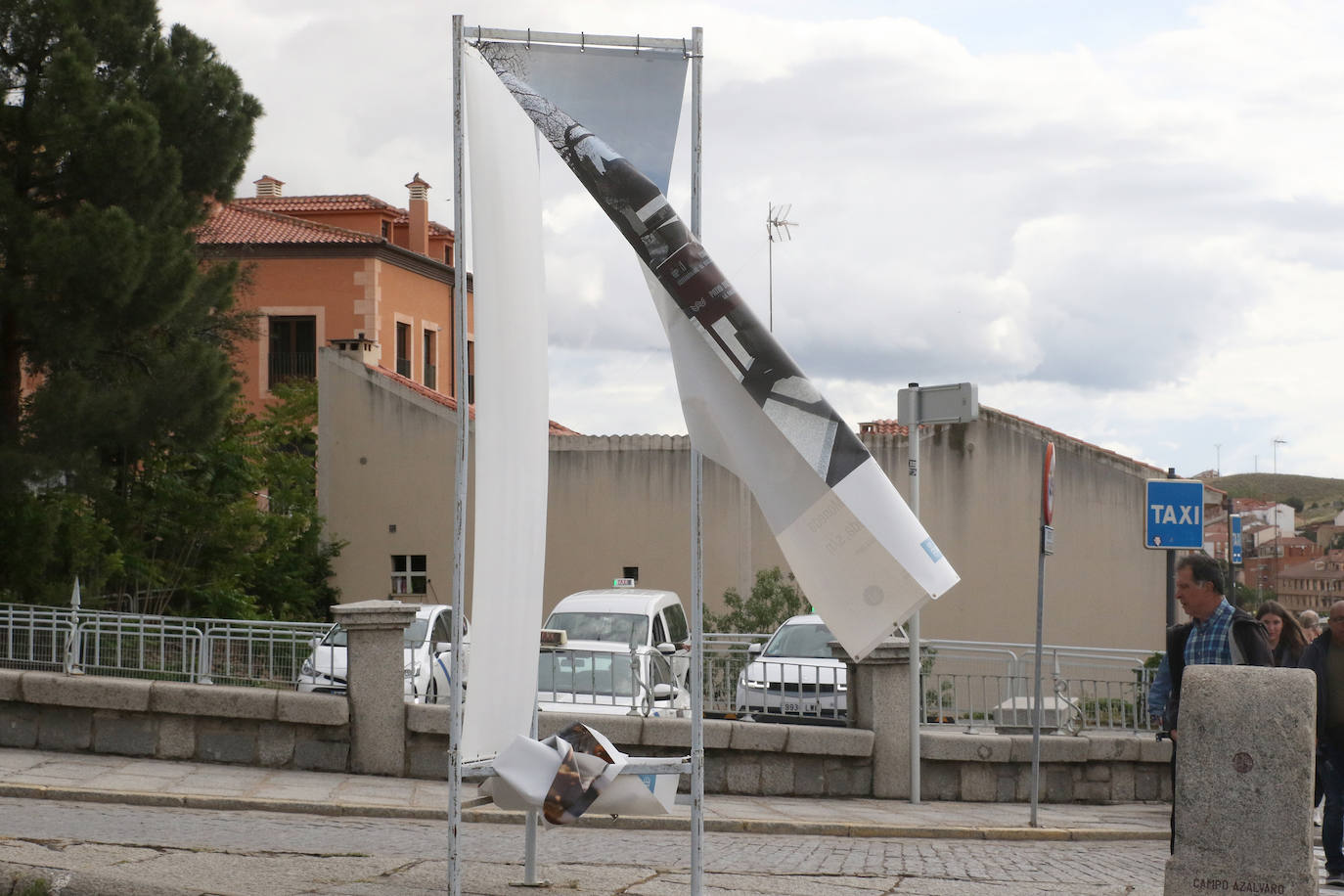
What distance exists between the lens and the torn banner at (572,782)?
242 inches

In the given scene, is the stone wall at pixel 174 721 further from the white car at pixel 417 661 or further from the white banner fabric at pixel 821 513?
the white banner fabric at pixel 821 513

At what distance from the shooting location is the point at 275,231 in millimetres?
43844

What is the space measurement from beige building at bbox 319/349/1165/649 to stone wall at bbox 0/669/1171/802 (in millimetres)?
14778

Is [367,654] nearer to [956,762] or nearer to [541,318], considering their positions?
[956,762]

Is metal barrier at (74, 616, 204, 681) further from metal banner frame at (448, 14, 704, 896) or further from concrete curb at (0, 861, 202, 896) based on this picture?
metal banner frame at (448, 14, 704, 896)

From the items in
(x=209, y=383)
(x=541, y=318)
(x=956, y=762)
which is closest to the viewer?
(x=541, y=318)

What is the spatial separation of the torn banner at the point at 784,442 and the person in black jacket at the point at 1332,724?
4.49 meters

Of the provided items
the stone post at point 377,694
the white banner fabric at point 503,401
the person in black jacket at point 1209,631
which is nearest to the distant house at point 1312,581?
the stone post at point 377,694

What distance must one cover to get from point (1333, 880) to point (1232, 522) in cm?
1401

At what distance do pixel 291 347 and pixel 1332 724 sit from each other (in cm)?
3755

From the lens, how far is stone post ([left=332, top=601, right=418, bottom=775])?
12836 mm

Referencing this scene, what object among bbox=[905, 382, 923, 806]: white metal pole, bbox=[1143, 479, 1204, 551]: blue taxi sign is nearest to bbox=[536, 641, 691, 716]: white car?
bbox=[905, 382, 923, 806]: white metal pole

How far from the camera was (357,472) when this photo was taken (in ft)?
98.7

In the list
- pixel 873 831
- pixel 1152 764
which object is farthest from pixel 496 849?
pixel 1152 764
